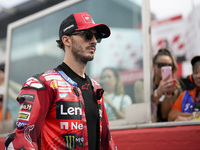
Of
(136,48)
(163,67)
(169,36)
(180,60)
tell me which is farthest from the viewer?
(169,36)

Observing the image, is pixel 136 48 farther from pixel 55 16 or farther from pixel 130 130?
pixel 55 16

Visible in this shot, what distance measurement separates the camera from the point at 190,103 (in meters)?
4.03

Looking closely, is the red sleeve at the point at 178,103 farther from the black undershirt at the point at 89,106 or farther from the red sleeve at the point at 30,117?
the red sleeve at the point at 30,117

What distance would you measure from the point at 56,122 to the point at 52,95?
0.68ft

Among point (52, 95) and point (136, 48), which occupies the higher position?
point (136, 48)

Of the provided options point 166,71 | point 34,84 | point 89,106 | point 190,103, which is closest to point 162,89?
point 166,71

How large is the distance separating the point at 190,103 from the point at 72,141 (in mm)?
2350

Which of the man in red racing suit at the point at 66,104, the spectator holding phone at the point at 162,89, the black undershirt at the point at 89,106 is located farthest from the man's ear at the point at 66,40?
the spectator holding phone at the point at 162,89

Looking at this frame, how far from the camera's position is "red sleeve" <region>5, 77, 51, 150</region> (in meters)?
2.04

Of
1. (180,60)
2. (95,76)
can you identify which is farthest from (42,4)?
(95,76)

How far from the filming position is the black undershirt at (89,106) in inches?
92.0

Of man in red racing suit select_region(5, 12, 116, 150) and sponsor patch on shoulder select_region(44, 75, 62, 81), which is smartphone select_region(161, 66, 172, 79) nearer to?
man in red racing suit select_region(5, 12, 116, 150)

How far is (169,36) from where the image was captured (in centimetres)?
927

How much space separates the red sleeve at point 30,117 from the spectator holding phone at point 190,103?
7.70ft
